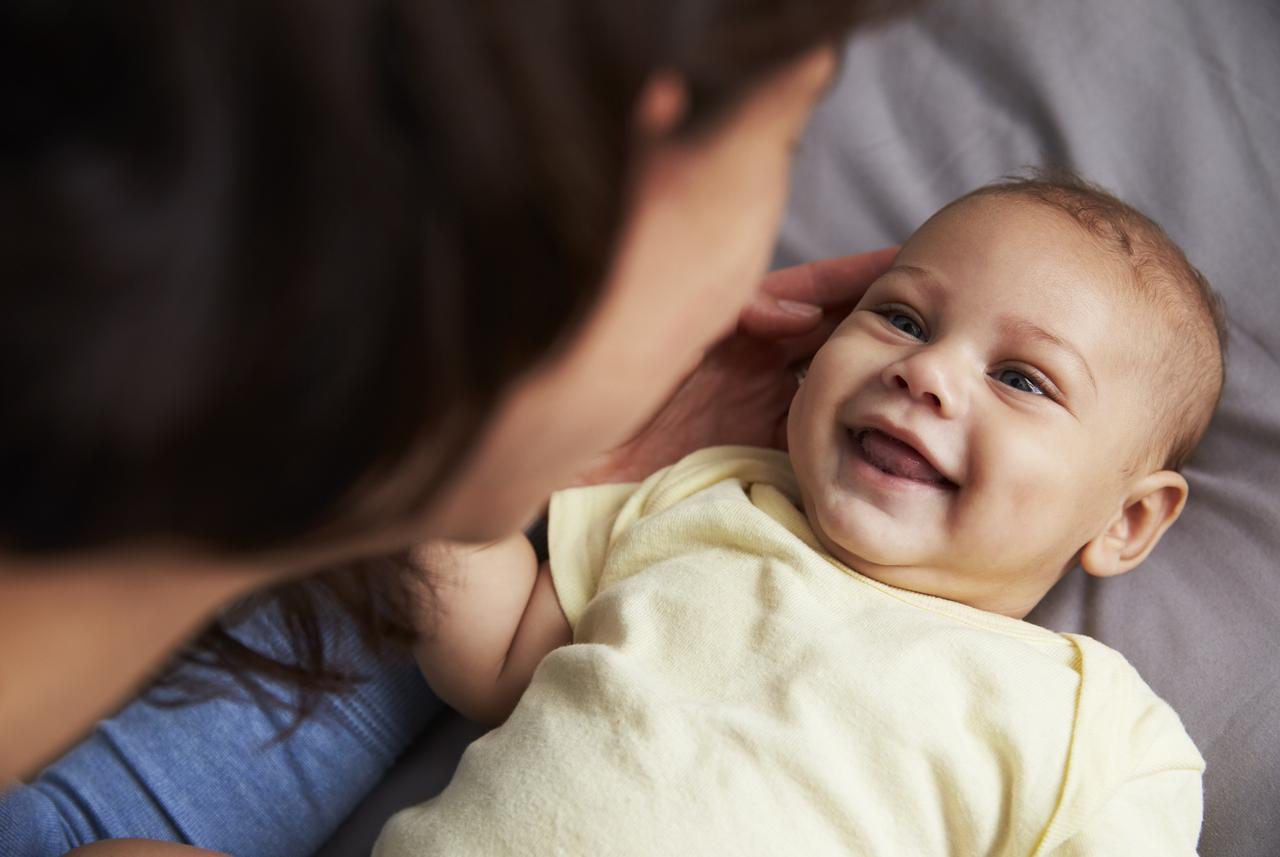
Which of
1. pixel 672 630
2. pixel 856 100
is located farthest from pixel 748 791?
pixel 856 100

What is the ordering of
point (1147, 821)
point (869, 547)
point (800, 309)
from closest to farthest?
point (1147, 821) → point (869, 547) → point (800, 309)

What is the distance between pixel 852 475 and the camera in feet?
3.51

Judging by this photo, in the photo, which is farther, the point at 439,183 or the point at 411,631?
the point at 411,631

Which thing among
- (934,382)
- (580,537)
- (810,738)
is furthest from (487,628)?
(934,382)

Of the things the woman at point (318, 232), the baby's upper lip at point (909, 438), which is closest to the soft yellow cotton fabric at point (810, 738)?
the baby's upper lip at point (909, 438)

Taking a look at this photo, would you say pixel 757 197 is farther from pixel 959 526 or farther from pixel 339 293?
pixel 959 526

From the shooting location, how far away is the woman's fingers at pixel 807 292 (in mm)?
1336

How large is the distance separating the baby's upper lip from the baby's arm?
13.6 inches

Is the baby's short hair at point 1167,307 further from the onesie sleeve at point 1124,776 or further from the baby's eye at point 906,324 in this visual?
the onesie sleeve at point 1124,776

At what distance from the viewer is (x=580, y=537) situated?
4.00 feet

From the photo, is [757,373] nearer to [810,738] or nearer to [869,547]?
[869,547]

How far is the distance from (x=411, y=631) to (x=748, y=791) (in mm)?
329

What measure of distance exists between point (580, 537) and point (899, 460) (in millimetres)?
334

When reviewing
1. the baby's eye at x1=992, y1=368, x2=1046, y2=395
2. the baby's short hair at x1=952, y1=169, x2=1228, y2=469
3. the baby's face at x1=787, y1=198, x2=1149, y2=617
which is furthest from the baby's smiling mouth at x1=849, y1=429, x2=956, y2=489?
the baby's short hair at x1=952, y1=169, x2=1228, y2=469
